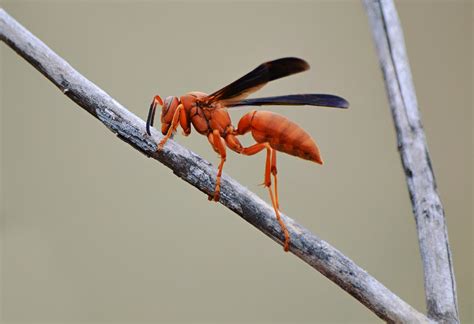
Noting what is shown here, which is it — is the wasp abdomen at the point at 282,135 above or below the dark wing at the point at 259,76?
below

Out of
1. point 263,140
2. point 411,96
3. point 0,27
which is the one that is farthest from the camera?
point 411,96

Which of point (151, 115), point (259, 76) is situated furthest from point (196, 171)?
point (259, 76)

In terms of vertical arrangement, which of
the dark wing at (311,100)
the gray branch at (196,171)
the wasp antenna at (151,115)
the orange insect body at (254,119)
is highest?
the dark wing at (311,100)

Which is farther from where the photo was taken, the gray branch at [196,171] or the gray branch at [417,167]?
the gray branch at [417,167]

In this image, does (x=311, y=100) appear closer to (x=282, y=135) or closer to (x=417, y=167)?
(x=282, y=135)

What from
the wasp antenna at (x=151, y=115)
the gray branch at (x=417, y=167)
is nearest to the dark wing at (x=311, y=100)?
the wasp antenna at (x=151, y=115)

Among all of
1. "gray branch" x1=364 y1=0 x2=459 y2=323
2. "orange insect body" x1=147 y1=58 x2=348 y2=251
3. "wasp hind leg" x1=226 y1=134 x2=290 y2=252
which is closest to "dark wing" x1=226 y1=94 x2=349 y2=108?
"orange insect body" x1=147 y1=58 x2=348 y2=251

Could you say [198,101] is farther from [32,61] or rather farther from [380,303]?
[380,303]

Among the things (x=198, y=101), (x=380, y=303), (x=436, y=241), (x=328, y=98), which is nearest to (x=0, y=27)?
(x=198, y=101)

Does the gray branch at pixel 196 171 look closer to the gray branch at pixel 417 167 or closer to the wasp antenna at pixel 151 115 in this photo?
the wasp antenna at pixel 151 115
